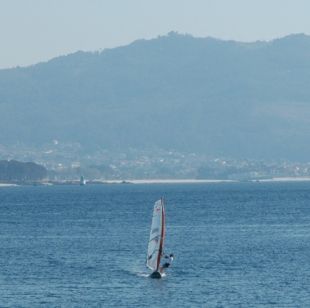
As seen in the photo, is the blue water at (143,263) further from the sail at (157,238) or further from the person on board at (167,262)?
the sail at (157,238)

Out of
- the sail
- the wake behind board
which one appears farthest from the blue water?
the sail

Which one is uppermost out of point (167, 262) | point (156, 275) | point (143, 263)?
point (167, 262)

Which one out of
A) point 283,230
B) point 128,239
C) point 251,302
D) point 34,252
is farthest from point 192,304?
point 283,230

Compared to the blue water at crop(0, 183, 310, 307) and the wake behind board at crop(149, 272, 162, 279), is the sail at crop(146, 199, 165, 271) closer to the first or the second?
the wake behind board at crop(149, 272, 162, 279)

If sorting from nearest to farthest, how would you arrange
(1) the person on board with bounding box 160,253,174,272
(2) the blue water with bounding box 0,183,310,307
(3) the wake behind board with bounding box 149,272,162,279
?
(2) the blue water with bounding box 0,183,310,307
(3) the wake behind board with bounding box 149,272,162,279
(1) the person on board with bounding box 160,253,174,272

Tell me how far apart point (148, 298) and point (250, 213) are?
98348mm

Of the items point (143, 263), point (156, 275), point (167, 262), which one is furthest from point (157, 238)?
point (143, 263)

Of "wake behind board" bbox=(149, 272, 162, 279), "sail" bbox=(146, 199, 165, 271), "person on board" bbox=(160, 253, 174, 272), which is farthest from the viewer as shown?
"sail" bbox=(146, 199, 165, 271)

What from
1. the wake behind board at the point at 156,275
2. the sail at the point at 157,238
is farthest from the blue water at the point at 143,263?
the sail at the point at 157,238

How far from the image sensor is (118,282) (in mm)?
83188

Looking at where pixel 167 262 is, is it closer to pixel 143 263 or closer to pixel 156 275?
pixel 156 275

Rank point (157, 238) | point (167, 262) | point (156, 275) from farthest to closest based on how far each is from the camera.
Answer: point (167, 262), point (157, 238), point (156, 275)

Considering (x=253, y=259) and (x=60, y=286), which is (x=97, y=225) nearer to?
(x=253, y=259)

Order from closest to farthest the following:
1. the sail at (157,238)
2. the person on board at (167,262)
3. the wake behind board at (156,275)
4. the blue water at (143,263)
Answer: the blue water at (143,263) → the wake behind board at (156,275) → the person on board at (167,262) → the sail at (157,238)
